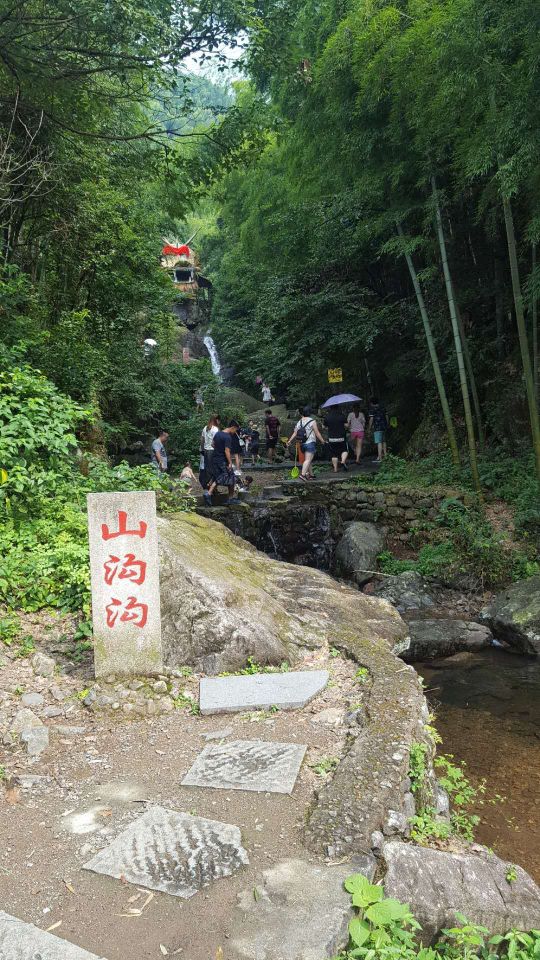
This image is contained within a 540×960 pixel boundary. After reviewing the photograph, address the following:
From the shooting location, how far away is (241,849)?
268 centimetres

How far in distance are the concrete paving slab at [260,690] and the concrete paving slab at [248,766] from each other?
414mm

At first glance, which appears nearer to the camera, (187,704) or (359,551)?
(187,704)

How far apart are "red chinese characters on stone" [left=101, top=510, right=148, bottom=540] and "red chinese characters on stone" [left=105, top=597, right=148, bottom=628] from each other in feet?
1.46

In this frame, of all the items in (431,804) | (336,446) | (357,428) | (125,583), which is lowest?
(431,804)

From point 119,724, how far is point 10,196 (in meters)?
7.96

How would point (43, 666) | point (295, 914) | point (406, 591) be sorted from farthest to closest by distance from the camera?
point (406, 591) → point (43, 666) → point (295, 914)

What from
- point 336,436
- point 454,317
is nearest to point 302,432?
point 336,436

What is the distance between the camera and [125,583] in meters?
4.38

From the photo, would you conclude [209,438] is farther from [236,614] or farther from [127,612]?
[127,612]

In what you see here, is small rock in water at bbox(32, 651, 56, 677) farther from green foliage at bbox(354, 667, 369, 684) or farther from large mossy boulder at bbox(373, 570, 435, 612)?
large mossy boulder at bbox(373, 570, 435, 612)

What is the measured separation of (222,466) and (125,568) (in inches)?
298

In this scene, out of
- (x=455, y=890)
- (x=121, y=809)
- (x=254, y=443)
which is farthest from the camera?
(x=254, y=443)

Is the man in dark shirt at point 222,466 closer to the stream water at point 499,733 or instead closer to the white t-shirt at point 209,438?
the white t-shirt at point 209,438

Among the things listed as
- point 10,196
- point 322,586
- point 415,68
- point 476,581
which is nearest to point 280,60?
point 415,68
